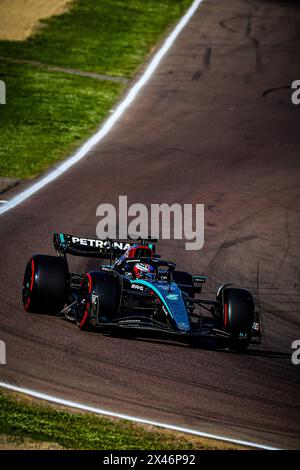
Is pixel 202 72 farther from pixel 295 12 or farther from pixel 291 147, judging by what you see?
pixel 295 12

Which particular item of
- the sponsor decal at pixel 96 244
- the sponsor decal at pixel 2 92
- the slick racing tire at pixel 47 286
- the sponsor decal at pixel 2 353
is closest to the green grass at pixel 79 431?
the sponsor decal at pixel 2 353

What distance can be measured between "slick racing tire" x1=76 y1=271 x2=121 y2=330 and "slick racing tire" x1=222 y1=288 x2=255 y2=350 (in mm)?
1525

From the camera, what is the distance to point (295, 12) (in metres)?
41.4

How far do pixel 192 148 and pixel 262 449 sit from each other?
52.1 feet

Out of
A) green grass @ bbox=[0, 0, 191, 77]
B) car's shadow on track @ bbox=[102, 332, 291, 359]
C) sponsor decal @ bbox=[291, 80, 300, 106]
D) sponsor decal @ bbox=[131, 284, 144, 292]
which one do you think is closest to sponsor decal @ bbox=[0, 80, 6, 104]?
green grass @ bbox=[0, 0, 191, 77]

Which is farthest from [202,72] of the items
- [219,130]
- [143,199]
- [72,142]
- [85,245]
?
[85,245]

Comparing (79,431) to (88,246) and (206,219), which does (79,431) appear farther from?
(206,219)

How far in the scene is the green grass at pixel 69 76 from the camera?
25.8 meters

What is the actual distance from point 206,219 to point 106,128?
800 centimetres

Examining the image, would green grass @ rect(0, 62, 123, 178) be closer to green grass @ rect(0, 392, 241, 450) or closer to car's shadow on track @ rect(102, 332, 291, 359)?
car's shadow on track @ rect(102, 332, 291, 359)

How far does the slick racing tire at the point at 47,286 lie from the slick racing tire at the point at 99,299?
35 centimetres

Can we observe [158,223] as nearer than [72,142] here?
Yes

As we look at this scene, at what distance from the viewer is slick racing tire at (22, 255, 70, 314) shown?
13555mm
